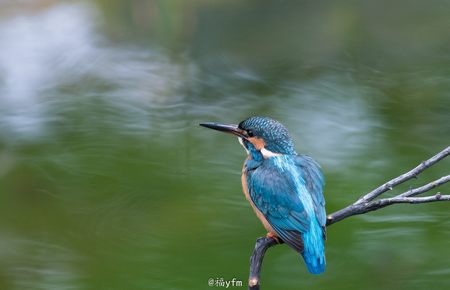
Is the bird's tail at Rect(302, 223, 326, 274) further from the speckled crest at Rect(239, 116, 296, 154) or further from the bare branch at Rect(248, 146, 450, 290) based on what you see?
the speckled crest at Rect(239, 116, 296, 154)

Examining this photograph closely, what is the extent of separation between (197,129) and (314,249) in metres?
2.47

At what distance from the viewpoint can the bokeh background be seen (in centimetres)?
362

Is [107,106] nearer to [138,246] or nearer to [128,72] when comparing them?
[128,72]

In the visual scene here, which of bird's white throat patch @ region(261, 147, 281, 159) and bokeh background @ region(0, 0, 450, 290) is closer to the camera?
bird's white throat patch @ region(261, 147, 281, 159)

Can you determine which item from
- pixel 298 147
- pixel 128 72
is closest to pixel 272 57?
pixel 128 72

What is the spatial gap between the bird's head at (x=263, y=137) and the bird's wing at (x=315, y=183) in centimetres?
6

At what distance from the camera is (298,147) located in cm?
430

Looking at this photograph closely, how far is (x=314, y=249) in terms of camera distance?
2072mm

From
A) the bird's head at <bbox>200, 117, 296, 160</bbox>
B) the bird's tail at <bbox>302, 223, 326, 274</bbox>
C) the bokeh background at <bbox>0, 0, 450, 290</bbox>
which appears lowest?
the bird's tail at <bbox>302, 223, 326, 274</bbox>

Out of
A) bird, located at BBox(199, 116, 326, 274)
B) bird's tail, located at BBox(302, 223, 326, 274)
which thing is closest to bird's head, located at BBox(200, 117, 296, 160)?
bird, located at BBox(199, 116, 326, 274)

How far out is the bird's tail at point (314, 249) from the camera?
6.70 feet

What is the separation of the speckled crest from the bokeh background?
1.13 m

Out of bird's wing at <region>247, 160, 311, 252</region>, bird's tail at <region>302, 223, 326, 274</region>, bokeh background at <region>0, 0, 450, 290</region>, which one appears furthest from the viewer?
bokeh background at <region>0, 0, 450, 290</region>

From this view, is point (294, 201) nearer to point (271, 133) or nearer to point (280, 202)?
point (280, 202)
